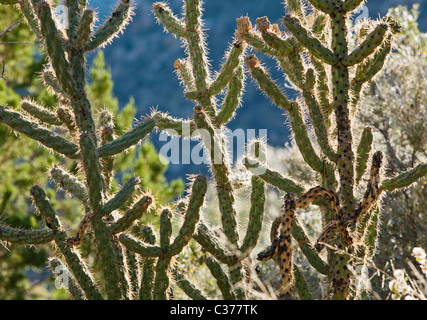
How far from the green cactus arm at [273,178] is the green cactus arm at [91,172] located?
130cm

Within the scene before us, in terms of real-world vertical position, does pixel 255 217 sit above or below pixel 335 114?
below

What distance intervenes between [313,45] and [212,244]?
5.70ft

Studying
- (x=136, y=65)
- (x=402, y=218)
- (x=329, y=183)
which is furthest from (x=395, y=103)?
(x=136, y=65)

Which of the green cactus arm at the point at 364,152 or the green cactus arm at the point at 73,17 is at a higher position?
the green cactus arm at the point at 73,17

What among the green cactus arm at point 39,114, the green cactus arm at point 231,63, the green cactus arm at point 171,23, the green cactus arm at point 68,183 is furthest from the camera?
the green cactus arm at point 171,23

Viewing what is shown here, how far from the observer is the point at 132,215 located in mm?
3867

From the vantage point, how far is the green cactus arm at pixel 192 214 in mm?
3750

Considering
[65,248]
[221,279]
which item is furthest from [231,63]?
[65,248]

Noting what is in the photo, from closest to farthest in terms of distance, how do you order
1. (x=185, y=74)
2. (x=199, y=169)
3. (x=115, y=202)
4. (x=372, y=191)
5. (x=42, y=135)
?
(x=372, y=191)
(x=115, y=202)
(x=42, y=135)
(x=185, y=74)
(x=199, y=169)

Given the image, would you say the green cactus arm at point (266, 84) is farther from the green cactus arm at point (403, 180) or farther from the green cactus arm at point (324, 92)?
the green cactus arm at point (403, 180)

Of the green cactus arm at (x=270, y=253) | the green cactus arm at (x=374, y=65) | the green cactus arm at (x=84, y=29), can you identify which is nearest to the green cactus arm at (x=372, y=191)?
the green cactus arm at (x=270, y=253)

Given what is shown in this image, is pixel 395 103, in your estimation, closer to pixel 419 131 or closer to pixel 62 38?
pixel 419 131

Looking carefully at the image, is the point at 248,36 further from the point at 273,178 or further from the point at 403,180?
the point at 403,180

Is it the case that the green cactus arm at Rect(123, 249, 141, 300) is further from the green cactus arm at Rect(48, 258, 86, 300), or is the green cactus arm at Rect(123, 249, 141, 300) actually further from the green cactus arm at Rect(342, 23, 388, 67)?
the green cactus arm at Rect(342, 23, 388, 67)
